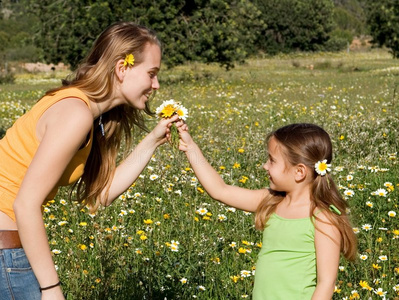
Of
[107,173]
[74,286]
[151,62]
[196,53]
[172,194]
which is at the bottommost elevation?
[74,286]

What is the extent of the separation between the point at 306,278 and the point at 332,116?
6.82 m

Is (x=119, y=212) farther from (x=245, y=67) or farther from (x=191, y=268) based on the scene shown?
(x=245, y=67)

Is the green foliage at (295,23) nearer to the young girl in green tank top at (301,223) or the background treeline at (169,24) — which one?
the background treeline at (169,24)

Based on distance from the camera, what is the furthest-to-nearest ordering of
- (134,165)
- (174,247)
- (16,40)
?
1. (16,40)
2. (174,247)
3. (134,165)

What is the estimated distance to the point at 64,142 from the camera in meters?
2.20

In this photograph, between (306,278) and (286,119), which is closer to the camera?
(306,278)

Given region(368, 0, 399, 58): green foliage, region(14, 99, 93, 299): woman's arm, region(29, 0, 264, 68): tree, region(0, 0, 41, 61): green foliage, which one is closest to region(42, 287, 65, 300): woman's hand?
region(14, 99, 93, 299): woman's arm

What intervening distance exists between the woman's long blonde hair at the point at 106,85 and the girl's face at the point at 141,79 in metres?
0.03

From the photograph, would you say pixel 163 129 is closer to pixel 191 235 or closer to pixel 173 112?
pixel 173 112

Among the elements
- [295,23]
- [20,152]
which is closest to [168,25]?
[20,152]

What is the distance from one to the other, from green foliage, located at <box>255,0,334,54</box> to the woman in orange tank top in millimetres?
69220

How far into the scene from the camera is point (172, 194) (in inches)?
206

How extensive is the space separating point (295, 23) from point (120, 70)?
234 feet

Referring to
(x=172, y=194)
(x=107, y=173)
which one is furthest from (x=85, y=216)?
(x=107, y=173)
